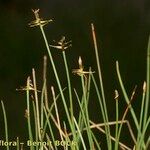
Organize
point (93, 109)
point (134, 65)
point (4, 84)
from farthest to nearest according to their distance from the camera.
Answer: point (134, 65) → point (4, 84) → point (93, 109)

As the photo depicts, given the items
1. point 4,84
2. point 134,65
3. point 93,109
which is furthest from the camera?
point 134,65

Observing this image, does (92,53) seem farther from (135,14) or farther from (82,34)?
(135,14)

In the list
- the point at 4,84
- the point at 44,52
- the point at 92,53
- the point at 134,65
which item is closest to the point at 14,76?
the point at 4,84

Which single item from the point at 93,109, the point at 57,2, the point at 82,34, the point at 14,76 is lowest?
the point at 93,109

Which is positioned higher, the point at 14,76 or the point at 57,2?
the point at 57,2

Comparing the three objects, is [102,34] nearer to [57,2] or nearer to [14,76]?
[57,2]

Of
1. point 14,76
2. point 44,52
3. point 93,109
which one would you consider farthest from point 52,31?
point 93,109

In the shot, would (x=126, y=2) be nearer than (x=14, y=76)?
No
